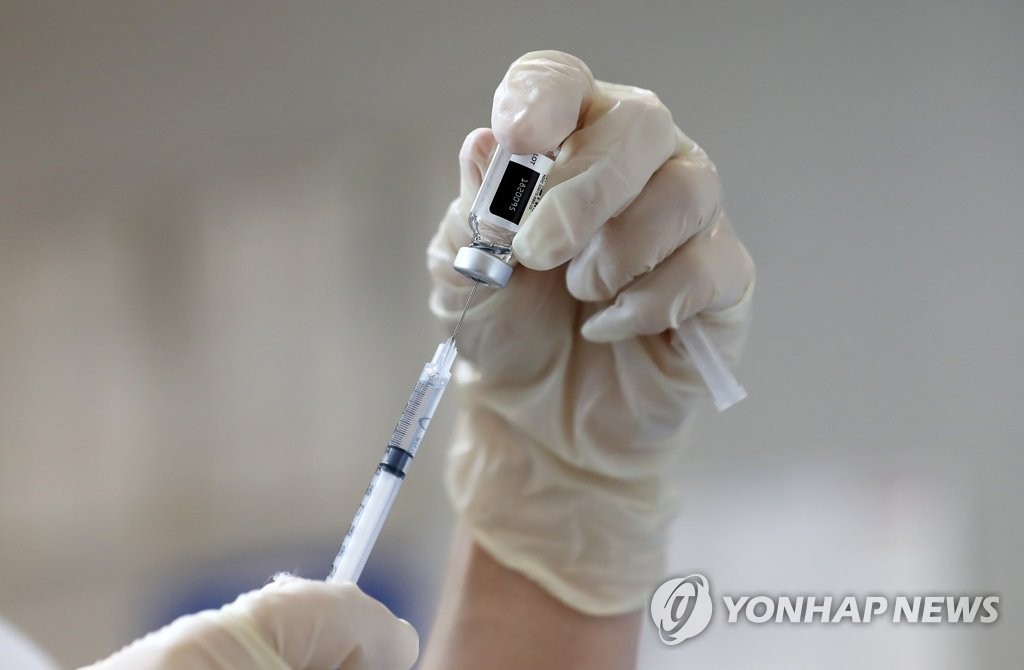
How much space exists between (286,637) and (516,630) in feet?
1.48

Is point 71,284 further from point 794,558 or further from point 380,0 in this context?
point 794,558

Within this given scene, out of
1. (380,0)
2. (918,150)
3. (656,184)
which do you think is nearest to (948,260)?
(918,150)

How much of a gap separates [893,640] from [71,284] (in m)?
1.67

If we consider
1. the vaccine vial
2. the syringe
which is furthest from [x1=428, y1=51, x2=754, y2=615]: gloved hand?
the syringe

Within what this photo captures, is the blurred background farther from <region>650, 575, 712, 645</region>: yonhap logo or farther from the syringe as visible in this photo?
the syringe

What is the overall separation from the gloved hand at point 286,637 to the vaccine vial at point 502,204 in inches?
12.6

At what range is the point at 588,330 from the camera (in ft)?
3.14

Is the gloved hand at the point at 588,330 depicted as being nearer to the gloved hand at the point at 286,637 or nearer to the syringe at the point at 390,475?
the syringe at the point at 390,475

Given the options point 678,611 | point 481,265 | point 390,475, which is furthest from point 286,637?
point 678,611

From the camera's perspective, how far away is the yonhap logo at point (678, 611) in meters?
1.17

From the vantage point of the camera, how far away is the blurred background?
4.26ft

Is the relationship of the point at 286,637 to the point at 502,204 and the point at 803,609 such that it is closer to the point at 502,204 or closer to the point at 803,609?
the point at 502,204

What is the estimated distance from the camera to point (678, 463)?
4.37ft

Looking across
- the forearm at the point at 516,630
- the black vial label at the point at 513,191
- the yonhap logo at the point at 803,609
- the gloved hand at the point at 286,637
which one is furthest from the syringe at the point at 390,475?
the yonhap logo at the point at 803,609
